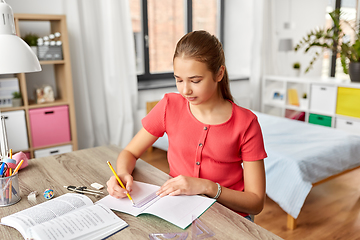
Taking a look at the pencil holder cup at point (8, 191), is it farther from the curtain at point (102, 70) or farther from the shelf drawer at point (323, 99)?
the shelf drawer at point (323, 99)

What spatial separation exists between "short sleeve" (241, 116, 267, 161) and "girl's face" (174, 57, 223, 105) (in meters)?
0.20

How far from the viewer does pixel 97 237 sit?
0.80 metres

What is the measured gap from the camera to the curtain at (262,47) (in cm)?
402

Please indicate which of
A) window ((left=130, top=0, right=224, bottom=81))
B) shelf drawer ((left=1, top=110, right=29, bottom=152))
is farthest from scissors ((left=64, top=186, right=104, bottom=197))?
window ((left=130, top=0, right=224, bottom=81))

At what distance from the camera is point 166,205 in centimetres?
93

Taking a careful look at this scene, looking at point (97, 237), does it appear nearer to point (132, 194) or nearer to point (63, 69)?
point (132, 194)

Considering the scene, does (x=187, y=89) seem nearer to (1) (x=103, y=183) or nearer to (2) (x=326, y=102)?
(1) (x=103, y=183)

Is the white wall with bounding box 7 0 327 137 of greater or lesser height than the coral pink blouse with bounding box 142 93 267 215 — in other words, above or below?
above

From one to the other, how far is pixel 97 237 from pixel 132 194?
24 centimetres

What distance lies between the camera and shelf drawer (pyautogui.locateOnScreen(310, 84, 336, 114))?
346 cm

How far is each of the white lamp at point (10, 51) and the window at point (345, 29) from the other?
424 centimetres

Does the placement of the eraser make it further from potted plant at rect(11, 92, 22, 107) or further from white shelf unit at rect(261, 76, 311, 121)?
white shelf unit at rect(261, 76, 311, 121)

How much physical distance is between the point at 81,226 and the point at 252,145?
61cm

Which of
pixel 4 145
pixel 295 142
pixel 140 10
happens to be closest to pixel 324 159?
pixel 295 142
